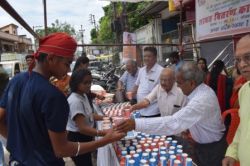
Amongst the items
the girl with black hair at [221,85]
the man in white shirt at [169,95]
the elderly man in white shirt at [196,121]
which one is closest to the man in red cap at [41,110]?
the elderly man in white shirt at [196,121]

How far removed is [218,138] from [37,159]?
65.8 inches

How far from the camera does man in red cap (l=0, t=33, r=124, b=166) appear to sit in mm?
1692

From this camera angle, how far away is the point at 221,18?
4266 millimetres

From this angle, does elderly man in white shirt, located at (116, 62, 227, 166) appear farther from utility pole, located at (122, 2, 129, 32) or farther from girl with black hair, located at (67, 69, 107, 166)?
utility pole, located at (122, 2, 129, 32)

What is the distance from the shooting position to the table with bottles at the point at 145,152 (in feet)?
6.65

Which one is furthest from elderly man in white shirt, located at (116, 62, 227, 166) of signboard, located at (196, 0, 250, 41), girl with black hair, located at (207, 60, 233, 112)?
girl with black hair, located at (207, 60, 233, 112)

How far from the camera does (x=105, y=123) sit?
324 cm

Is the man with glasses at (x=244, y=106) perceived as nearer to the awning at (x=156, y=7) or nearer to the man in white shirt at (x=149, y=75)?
the man in white shirt at (x=149, y=75)

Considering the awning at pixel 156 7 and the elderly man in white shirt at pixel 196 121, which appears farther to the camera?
the awning at pixel 156 7

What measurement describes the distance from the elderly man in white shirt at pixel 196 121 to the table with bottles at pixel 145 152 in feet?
0.38

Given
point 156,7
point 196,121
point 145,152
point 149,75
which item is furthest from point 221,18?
point 156,7

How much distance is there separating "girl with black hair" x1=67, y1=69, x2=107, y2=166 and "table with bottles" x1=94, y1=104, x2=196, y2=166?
0.94ft

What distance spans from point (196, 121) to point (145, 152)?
1.86ft

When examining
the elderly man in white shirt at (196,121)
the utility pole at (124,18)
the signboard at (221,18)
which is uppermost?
the utility pole at (124,18)
